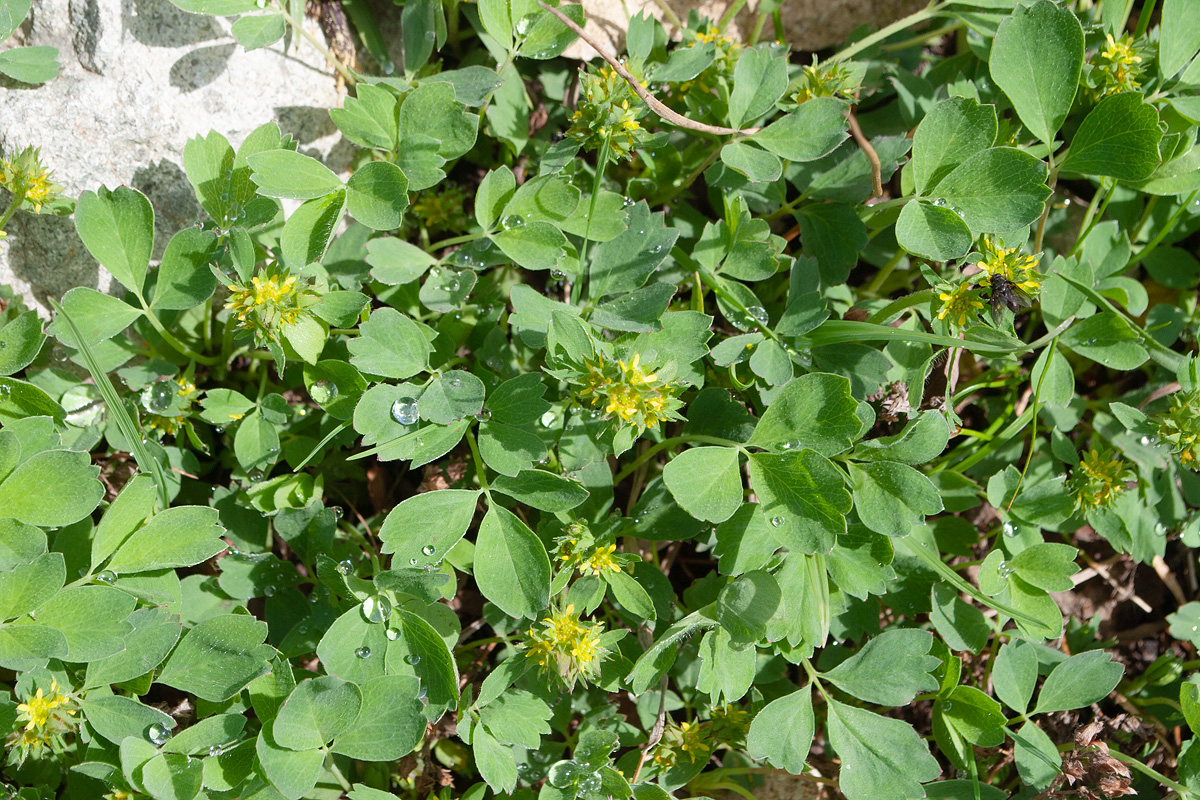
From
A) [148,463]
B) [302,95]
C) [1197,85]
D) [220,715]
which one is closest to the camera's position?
[220,715]

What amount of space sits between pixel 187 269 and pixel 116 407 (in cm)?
40

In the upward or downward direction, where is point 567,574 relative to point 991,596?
upward

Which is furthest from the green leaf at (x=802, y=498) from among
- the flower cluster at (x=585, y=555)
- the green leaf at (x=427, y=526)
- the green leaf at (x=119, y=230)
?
the green leaf at (x=119, y=230)

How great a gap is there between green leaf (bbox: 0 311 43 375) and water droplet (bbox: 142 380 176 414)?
11.1 inches

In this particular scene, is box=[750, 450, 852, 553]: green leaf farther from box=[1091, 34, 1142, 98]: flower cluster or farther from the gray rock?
the gray rock

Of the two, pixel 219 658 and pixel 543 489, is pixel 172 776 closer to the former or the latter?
pixel 219 658

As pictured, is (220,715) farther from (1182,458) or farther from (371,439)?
(1182,458)

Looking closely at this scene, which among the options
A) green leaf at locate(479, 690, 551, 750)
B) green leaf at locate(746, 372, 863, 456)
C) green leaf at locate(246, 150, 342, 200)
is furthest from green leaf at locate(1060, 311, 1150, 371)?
green leaf at locate(246, 150, 342, 200)

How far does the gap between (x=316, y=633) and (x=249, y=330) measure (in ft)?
2.79

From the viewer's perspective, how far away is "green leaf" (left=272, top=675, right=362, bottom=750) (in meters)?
1.98

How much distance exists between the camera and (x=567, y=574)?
7.15 ft

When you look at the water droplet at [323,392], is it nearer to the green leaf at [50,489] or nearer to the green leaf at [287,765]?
the green leaf at [50,489]

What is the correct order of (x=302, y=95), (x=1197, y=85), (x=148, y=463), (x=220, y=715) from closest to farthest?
(x=220, y=715), (x=148, y=463), (x=1197, y=85), (x=302, y=95)

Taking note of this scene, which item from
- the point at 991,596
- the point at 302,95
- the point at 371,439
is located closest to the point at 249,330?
the point at 371,439
